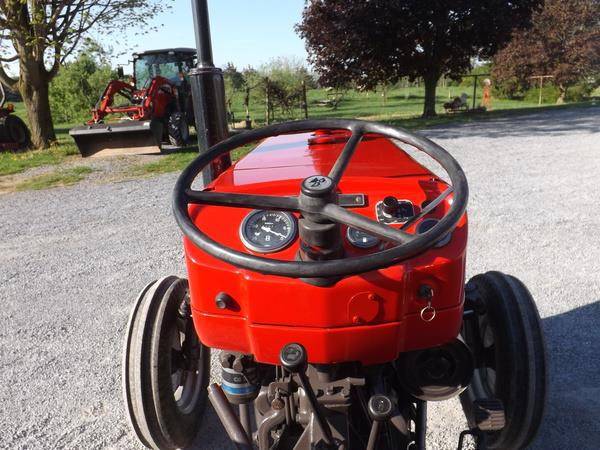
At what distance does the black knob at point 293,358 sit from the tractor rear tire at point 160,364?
0.79 meters

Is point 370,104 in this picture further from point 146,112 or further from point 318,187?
point 318,187

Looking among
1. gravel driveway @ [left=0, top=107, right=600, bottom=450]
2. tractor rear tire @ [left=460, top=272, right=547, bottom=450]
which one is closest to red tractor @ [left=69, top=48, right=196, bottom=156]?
gravel driveway @ [left=0, top=107, right=600, bottom=450]

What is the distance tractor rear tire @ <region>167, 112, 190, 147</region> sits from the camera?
1060cm

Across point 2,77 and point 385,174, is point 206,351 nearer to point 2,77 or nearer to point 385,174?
point 385,174

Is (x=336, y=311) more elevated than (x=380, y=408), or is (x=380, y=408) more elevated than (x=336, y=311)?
(x=336, y=311)

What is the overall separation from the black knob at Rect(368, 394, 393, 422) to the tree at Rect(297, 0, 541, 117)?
1364cm

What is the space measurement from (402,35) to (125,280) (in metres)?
12.6

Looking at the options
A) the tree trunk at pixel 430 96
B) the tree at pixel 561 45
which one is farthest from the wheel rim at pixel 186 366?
the tree at pixel 561 45

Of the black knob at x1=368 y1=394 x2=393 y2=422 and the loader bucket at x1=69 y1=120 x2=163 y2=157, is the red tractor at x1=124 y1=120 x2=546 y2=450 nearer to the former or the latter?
the black knob at x1=368 y1=394 x2=393 y2=422

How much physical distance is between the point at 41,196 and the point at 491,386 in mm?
6418

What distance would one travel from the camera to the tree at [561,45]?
25828 millimetres

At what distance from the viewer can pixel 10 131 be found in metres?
11.5

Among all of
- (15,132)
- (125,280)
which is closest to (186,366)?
(125,280)

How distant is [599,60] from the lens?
2667 cm
